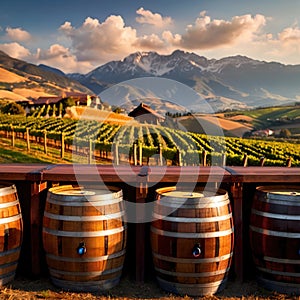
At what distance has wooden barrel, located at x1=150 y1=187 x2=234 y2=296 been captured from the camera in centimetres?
452

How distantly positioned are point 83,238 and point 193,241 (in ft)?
4.18

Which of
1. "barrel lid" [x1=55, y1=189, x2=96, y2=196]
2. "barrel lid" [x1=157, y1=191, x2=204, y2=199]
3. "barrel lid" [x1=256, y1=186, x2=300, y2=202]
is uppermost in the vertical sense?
"barrel lid" [x1=256, y1=186, x2=300, y2=202]

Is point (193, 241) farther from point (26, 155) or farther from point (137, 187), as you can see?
point (26, 155)

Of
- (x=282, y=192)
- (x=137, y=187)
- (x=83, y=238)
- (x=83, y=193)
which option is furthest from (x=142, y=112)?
(x=83, y=238)

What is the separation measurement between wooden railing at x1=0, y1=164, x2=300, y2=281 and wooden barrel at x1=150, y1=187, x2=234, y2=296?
0.92 ft

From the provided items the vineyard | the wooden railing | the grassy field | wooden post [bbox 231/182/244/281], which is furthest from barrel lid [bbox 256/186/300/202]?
the grassy field

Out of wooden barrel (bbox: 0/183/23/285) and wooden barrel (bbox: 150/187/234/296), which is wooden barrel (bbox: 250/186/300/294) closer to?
wooden barrel (bbox: 150/187/234/296)

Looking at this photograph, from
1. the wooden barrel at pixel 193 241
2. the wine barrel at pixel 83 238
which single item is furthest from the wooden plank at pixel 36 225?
the wooden barrel at pixel 193 241

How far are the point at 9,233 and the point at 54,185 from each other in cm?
86

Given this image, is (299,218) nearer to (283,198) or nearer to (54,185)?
(283,198)

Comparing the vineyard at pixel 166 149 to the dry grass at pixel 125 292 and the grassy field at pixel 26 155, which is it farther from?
the dry grass at pixel 125 292

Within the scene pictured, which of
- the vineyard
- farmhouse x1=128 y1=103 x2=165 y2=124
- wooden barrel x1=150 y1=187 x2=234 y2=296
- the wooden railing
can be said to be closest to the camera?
wooden barrel x1=150 y1=187 x2=234 y2=296

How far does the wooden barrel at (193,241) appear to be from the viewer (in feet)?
14.8

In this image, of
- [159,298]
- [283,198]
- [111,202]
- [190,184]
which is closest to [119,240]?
[111,202]
